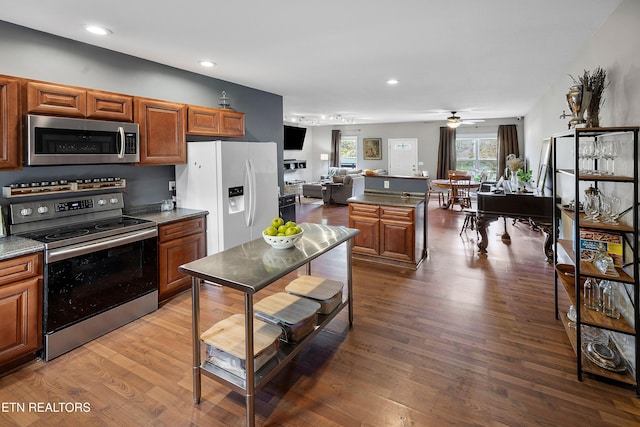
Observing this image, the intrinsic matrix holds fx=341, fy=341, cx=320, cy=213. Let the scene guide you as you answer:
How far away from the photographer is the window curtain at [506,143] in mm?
9938

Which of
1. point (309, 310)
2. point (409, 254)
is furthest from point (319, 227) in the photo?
point (409, 254)

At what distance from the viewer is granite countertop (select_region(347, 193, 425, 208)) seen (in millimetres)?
4300

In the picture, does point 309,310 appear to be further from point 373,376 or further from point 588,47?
point 588,47

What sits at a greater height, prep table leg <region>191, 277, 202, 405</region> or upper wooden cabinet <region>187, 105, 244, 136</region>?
upper wooden cabinet <region>187, 105, 244, 136</region>

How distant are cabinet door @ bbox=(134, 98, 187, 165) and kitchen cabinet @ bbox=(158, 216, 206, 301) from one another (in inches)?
27.6

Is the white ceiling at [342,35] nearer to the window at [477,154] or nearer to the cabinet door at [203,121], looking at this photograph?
the cabinet door at [203,121]

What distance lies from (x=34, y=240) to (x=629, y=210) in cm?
403

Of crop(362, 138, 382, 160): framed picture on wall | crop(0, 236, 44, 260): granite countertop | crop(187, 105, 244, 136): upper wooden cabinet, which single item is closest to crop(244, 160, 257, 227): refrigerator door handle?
crop(187, 105, 244, 136): upper wooden cabinet

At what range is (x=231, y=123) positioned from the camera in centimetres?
433

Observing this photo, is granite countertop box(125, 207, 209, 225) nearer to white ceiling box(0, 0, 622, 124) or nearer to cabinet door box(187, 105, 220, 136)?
cabinet door box(187, 105, 220, 136)

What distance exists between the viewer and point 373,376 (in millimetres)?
2207

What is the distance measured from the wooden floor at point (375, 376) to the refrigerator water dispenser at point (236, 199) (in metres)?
0.99

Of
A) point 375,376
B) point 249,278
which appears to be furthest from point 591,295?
point 249,278

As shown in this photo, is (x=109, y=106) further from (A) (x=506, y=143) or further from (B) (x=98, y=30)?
(A) (x=506, y=143)
